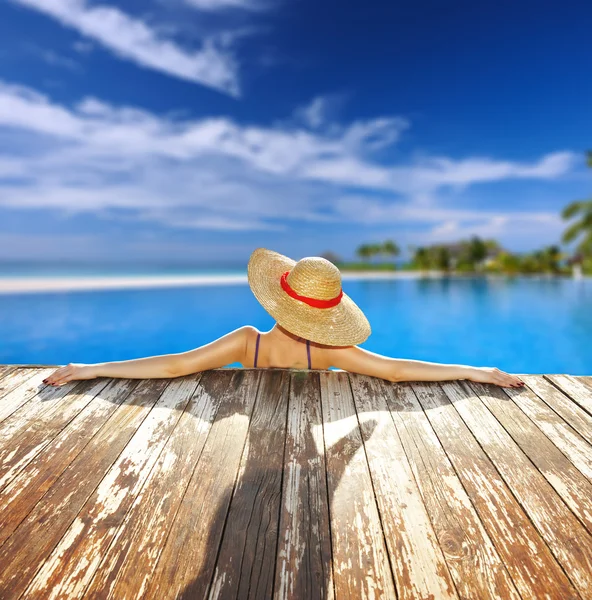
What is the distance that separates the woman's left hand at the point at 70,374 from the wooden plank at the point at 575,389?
2656 mm

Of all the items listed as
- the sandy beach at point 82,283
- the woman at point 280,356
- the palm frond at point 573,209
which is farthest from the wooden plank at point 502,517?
the palm frond at point 573,209

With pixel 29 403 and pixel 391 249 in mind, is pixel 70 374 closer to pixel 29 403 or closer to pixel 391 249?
pixel 29 403

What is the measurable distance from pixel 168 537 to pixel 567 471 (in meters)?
1.43

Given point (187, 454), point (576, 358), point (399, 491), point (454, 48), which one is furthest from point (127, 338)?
point (454, 48)

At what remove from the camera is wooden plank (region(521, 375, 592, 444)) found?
1843 mm

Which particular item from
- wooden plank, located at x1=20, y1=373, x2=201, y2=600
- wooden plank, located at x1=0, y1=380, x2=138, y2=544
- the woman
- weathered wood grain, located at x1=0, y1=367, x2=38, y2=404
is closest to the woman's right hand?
the woman

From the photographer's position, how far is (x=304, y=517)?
125cm

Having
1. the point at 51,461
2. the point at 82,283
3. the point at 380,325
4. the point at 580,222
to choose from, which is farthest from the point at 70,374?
the point at 580,222

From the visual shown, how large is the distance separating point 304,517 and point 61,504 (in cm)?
79

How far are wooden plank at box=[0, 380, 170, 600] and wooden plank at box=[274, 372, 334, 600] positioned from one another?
0.62 meters

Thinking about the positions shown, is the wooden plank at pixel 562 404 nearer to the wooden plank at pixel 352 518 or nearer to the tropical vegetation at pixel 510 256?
the wooden plank at pixel 352 518

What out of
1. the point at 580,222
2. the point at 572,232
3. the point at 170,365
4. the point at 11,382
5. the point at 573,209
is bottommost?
the point at 572,232

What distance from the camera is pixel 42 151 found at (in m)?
30.3

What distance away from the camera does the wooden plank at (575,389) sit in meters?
2.09
